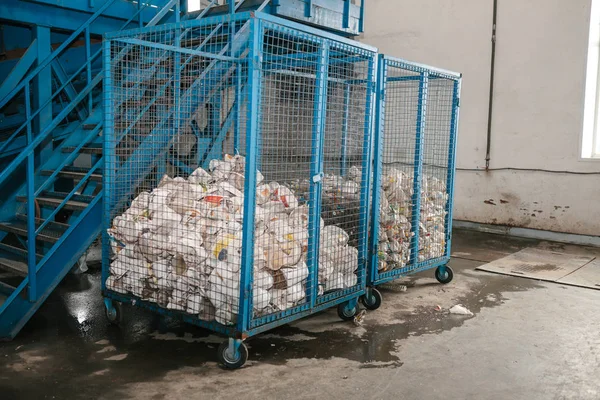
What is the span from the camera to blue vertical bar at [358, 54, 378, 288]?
4586 millimetres

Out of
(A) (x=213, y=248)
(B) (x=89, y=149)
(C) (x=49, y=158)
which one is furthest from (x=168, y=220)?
(C) (x=49, y=158)

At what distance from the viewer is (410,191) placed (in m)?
5.46

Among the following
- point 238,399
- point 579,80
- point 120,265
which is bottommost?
point 238,399

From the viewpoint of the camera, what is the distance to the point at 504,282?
6.12 metres

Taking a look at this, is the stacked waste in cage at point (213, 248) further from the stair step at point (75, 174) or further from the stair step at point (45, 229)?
the stair step at point (75, 174)

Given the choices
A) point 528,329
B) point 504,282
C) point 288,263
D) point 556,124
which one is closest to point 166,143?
point 288,263

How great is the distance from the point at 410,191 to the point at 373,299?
3.88ft

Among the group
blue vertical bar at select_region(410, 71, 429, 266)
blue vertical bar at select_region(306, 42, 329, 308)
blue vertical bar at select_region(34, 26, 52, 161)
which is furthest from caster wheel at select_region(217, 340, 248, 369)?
blue vertical bar at select_region(34, 26, 52, 161)

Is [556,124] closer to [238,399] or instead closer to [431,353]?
[431,353]

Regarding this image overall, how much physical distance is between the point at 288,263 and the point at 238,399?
1.06m

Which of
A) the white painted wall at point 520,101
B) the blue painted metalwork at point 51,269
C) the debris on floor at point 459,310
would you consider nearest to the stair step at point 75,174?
the blue painted metalwork at point 51,269

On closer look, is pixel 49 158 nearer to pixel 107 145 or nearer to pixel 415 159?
pixel 107 145

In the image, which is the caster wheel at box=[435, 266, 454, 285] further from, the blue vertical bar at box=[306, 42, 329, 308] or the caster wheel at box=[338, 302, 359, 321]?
the blue vertical bar at box=[306, 42, 329, 308]

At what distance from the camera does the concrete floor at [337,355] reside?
3408 mm
